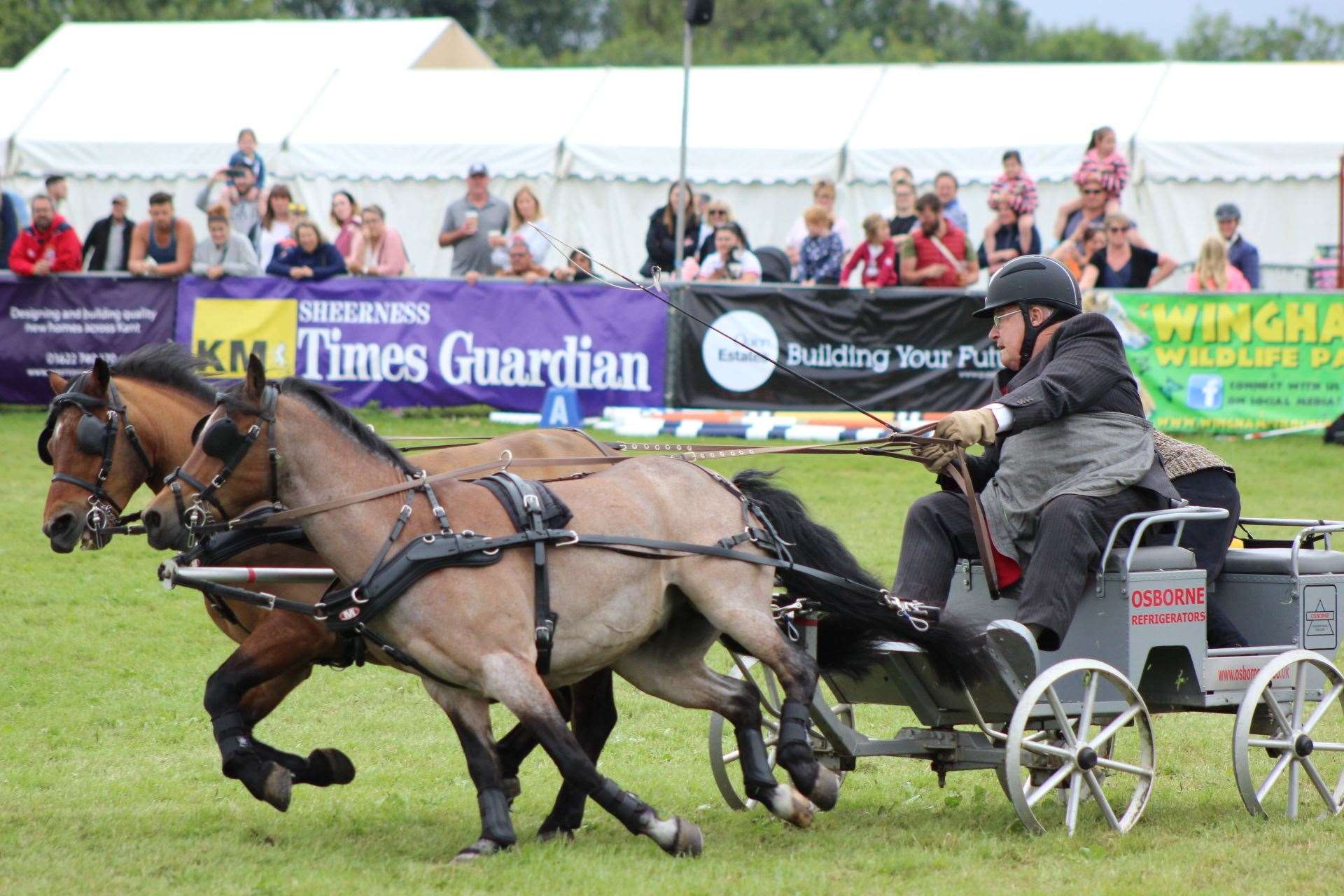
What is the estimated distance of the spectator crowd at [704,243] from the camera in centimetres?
1469

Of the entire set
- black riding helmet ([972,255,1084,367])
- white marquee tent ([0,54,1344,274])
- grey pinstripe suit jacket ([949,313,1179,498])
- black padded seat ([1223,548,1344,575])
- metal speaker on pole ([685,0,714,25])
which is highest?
metal speaker on pole ([685,0,714,25])

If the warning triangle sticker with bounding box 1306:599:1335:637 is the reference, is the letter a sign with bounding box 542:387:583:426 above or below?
below

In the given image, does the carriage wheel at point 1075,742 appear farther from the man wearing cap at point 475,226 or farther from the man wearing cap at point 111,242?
the man wearing cap at point 111,242

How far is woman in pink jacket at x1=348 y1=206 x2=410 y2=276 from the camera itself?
53.3 ft

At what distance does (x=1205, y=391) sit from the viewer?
14.2m

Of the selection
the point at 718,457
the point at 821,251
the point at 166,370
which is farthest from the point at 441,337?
the point at 718,457

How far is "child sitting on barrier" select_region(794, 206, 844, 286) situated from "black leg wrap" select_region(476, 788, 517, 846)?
10.3 meters

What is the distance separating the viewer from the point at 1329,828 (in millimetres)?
5867

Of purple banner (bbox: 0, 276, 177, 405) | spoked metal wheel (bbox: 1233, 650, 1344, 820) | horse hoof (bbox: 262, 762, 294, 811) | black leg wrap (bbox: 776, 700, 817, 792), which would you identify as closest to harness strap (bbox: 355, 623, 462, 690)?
horse hoof (bbox: 262, 762, 294, 811)

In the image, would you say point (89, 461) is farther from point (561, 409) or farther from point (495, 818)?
point (561, 409)

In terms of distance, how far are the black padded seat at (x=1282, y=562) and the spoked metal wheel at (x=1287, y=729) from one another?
1.09ft

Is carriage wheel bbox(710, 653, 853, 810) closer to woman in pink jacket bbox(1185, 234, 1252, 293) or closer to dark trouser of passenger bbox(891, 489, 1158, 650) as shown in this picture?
dark trouser of passenger bbox(891, 489, 1158, 650)

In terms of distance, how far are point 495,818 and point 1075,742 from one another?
2004mm

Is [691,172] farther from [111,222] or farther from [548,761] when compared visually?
[548,761]
